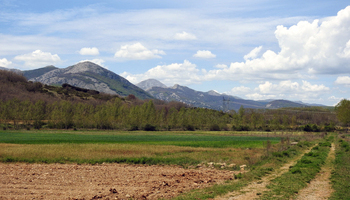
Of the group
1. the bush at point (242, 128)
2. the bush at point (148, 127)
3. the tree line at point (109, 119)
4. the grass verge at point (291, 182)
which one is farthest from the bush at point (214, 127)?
the grass verge at point (291, 182)

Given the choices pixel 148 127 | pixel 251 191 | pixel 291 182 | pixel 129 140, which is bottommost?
pixel 148 127

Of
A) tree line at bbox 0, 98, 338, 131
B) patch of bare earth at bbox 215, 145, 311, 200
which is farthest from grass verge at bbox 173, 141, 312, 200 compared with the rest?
tree line at bbox 0, 98, 338, 131

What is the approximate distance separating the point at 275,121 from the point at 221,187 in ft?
397

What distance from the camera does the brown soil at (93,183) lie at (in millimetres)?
15430

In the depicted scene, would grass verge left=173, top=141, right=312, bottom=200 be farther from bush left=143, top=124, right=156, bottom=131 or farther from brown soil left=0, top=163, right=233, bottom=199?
bush left=143, top=124, right=156, bottom=131

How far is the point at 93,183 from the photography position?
18.7 m

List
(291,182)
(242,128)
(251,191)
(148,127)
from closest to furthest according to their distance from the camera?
1. (251,191)
2. (291,182)
3. (148,127)
4. (242,128)

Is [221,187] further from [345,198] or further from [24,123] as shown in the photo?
[24,123]

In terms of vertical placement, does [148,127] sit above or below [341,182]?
below

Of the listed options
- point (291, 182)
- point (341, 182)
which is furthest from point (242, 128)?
point (291, 182)

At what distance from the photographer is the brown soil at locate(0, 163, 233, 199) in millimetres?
15430

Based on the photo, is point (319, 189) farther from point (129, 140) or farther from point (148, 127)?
point (148, 127)

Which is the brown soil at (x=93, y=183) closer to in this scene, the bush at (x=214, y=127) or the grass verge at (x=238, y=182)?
the grass verge at (x=238, y=182)

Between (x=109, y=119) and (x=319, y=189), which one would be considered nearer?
(x=319, y=189)
